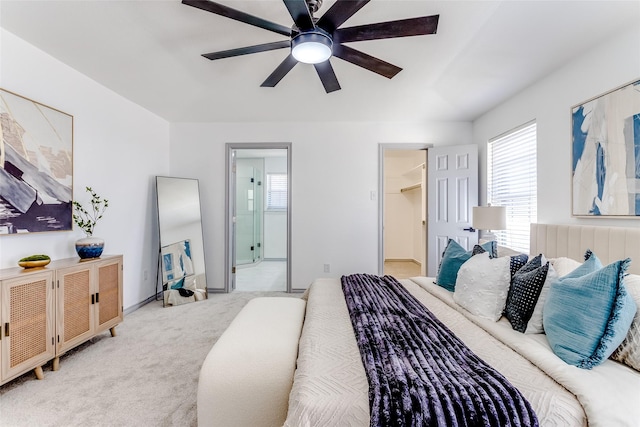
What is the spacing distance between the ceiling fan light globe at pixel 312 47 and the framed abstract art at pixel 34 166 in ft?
7.15

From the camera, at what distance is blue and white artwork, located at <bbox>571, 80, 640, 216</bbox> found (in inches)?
73.1

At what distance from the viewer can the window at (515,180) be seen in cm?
291

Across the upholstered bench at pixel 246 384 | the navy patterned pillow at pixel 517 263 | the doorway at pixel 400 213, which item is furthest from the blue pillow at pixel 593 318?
the doorway at pixel 400 213

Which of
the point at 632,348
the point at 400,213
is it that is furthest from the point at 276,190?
the point at 632,348

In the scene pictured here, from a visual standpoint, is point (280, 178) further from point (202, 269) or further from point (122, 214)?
point (122, 214)

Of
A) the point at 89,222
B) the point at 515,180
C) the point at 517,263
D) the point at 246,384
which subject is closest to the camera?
the point at 246,384

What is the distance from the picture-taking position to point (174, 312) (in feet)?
10.8

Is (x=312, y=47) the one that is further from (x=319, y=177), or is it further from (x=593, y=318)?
(x=319, y=177)

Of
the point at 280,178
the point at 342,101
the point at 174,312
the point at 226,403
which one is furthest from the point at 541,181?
the point at 280,178

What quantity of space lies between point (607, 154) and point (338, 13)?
2164 mm

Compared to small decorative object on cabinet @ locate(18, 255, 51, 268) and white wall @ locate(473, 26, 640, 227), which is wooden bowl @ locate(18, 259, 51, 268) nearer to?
small decorative object on cabinet @ locate(18, 255, 51, 268)

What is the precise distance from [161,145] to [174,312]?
2313 mm

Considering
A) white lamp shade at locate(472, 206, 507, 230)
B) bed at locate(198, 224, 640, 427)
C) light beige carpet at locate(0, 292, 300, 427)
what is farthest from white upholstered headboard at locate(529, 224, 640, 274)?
light beige carpet at locate(0, 292, 300, 427)

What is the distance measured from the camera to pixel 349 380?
1.07 meters
